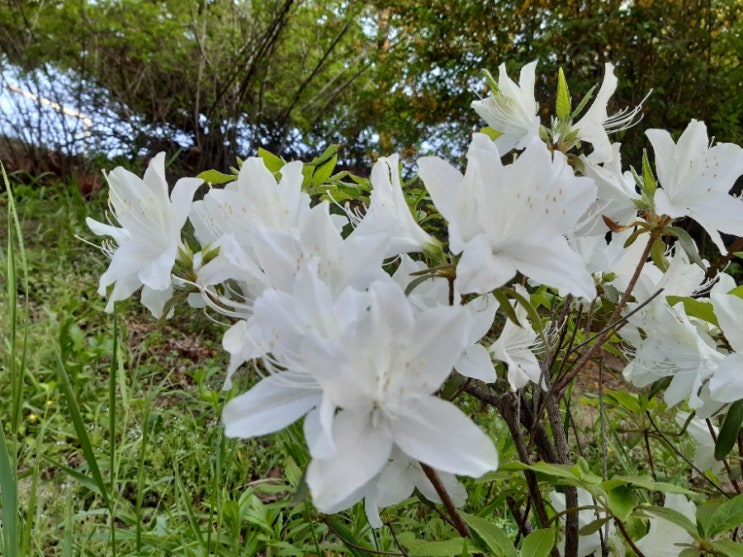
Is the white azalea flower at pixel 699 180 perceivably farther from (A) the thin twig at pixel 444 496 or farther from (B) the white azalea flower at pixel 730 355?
(A) the thin twig at pixel 444 496

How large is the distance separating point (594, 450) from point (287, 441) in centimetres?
127

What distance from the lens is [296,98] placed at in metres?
4.95

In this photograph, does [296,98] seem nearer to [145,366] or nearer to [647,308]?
[145,366]

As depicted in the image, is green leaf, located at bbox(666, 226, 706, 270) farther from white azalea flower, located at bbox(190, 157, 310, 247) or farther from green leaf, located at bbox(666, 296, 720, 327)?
white azalea flower, located at bbox(190, 157, 310, 247)

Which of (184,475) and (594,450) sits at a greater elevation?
(594,450)

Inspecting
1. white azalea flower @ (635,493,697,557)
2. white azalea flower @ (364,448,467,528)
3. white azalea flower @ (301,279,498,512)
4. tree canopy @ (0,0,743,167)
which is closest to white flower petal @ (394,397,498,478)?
white azalea flower @ (301,279,498,512)

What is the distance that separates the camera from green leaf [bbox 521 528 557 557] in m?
0.77

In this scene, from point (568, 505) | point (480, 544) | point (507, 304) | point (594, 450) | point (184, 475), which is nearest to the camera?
point (507, 304)

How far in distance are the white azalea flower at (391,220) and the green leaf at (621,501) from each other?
1.32ft

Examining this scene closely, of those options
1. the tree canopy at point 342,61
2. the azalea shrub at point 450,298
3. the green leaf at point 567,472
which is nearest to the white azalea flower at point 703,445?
the azalea shrub at point 450,298

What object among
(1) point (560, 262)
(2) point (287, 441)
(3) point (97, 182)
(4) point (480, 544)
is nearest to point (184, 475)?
(2) point (287, 441)

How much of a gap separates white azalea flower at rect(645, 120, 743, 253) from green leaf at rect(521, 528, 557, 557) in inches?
19.0

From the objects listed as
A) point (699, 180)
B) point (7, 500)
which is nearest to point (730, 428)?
point (699, 180)

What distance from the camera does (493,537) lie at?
79 centimetres
